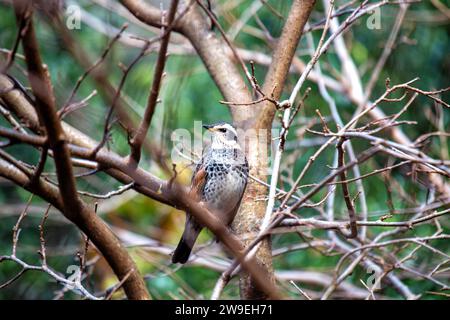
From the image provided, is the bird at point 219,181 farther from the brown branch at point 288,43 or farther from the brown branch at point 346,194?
the brown branch at point 346,194

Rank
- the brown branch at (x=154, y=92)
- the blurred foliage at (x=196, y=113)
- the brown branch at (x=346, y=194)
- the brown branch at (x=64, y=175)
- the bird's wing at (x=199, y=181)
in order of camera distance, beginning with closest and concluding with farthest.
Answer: the brown branch at (x=64, y=175), the brown branch at (x=154, y=92), the brown branch at (x=346, y=194), the bird's wing at (x=199, y=181), the blurred foliage at (x=196, y=113)

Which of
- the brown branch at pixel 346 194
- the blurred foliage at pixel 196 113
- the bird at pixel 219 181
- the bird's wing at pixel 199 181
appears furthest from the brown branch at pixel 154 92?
the blurred foliage at pixel 196 113

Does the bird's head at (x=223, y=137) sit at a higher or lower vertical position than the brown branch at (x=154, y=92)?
higher

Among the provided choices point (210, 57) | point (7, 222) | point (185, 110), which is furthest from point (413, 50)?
point (7, 222)

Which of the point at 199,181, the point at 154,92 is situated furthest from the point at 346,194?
the point at 199,181

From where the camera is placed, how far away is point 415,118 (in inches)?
244

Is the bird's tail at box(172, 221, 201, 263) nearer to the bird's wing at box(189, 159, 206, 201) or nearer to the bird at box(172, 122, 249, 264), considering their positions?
the bird at box(172, 122, 249, 264)

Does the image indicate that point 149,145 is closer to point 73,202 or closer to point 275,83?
point 73,202

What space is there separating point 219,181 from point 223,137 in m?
0.34

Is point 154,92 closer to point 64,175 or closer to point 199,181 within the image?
point 64,175

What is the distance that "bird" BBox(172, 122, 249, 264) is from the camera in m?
3.91

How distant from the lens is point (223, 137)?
4203mm

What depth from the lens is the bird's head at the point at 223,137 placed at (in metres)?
4.13
